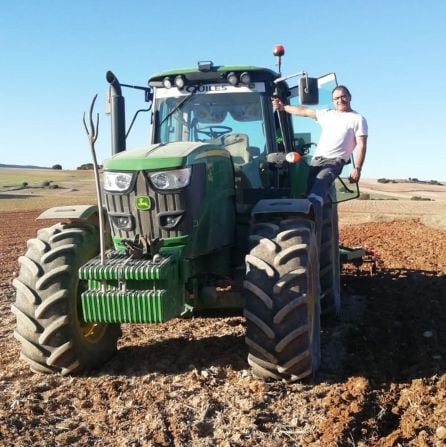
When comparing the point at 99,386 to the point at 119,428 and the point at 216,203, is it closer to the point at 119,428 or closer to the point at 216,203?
the point at 119,428

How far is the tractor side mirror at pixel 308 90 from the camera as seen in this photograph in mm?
5156

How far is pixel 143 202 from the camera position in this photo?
4.61 m

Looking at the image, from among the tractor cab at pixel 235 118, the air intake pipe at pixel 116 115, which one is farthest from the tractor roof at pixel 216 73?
the air intake pipe at pixel 116 115

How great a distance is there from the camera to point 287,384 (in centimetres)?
446

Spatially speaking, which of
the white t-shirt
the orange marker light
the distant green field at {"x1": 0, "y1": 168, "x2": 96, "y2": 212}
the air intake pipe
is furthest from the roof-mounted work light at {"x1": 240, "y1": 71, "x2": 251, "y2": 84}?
the distant green field at {"x1": 0, "y1": 168, "x2": 96, "y2": 212}

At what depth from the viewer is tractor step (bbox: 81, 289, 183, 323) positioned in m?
4.18

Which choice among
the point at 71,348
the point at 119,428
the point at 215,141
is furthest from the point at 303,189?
the point at 119,428

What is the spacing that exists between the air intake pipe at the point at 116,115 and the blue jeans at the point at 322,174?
1.90m

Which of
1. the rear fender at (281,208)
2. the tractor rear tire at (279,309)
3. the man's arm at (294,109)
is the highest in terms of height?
the man's arm at (294,109)

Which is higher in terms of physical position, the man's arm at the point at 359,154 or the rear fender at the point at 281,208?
the man's arm at the point at 359,154

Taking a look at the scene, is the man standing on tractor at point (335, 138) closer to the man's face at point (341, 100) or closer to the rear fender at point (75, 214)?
the man's face at point (341, 100)

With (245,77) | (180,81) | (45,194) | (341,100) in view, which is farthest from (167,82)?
(45,194)

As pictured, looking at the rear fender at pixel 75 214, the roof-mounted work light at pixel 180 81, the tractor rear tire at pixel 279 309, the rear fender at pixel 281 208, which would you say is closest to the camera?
the tractor rear tire at pixel 279 309

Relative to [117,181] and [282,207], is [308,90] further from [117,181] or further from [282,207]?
[117,181]
